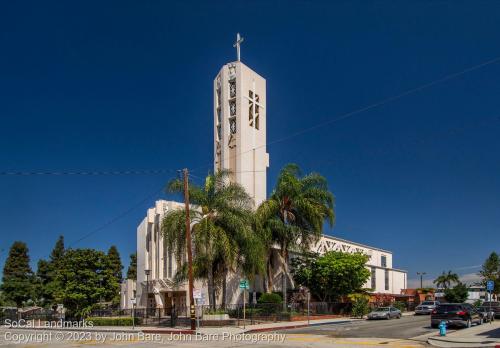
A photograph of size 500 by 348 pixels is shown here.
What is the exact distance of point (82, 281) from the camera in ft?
181

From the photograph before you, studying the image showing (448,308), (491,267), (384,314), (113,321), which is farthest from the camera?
(491,267)

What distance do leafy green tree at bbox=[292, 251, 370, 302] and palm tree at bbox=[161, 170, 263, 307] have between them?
993 cm

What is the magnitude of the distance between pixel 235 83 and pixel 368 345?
38.8 meters

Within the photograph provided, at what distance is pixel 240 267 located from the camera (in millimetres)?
43250

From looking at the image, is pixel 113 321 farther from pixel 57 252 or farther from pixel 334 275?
pixel 57 252

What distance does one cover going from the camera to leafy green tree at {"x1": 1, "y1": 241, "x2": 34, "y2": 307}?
80.2m

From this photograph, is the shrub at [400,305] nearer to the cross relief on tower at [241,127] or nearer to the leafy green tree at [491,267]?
the cross relief on tower at [241,127]

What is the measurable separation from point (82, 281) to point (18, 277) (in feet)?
107

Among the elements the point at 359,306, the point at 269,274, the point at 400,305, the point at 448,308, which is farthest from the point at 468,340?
the point at 400,305

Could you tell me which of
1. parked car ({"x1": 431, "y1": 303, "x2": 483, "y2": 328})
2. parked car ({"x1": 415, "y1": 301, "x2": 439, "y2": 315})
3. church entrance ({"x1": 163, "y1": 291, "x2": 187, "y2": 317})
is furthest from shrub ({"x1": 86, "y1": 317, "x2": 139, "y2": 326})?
parked car ({"x1": 415, "y1": 301, "x2": 439, "y2": 315})

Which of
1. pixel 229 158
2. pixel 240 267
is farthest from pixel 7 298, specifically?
pixel 240 267

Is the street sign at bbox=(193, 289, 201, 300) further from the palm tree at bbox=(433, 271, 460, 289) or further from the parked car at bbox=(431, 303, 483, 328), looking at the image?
the palm tree at bbox=(433, 271, 460, 289)

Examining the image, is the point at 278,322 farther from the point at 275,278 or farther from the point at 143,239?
the point at 143,239

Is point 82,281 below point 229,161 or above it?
below
